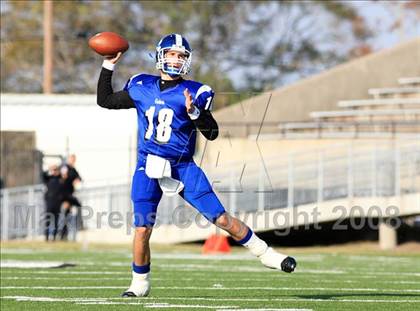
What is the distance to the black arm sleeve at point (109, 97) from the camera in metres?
7.87

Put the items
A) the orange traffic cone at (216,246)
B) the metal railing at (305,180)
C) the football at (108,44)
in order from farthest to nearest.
A: the metal railing at (305,180) → the orange traffic cone at (216,246) → the football at (108,44)

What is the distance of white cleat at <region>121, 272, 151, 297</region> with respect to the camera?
7.94 meters

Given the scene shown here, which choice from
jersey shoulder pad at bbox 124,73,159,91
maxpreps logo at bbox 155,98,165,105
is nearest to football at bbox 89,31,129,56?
jersey shoulder pad at bbox 124,73,159,91

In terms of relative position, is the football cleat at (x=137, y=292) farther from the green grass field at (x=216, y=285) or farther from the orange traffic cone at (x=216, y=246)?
the orange traffic cone at (x=216, y=246)

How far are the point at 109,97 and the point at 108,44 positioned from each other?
14.5 inches

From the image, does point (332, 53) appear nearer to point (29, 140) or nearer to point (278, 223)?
point (29, 140)

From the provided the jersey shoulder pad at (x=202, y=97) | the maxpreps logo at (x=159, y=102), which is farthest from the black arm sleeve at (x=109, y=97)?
the jersey shoulder pad at (x=202, y=97)

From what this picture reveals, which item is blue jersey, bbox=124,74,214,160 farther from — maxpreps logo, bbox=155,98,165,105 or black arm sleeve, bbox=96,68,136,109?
black arm sleeve, bbox=96,68,136,109

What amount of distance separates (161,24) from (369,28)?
810 centimetres

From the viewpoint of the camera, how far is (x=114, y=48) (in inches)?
314

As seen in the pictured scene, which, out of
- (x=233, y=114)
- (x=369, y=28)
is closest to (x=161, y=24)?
(x=369, y=28)

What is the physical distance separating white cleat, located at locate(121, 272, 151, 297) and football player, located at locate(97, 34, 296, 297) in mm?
163

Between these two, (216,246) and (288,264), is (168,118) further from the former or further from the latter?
(216,246)

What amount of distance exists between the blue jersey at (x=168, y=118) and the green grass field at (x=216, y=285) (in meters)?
0.99
